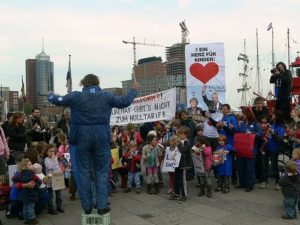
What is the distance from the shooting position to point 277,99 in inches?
421

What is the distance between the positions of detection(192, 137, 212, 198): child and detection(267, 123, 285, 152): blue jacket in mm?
1427

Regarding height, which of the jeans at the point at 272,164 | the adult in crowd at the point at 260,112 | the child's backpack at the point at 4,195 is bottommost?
the child's backpack at the point at 4,195

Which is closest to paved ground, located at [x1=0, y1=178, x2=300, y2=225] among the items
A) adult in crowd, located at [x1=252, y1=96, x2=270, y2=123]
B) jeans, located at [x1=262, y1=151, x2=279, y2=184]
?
jeans, located at [x1=262, y1=151, x2=279, y2=184]

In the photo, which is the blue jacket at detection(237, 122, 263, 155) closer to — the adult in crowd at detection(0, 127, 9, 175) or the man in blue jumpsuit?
the man in blue jumpsuit

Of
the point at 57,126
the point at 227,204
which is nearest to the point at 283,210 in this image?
the point at 227,204

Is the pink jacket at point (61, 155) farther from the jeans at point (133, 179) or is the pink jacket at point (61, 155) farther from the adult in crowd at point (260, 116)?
the adult in crowd at point (260, 116)

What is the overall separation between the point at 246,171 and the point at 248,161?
0.72 feet

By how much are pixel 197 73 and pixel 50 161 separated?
4.15 metres

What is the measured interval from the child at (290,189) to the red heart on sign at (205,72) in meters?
3.47

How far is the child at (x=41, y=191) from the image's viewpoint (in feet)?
22.6

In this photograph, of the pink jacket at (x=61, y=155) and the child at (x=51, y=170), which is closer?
the child at (x=51, y=170)

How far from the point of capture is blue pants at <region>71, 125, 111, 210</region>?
5602mm

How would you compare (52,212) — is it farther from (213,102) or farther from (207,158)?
(213,102)


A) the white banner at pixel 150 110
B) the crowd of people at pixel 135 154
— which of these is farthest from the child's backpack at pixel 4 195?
the white banner at pixel 150 110
